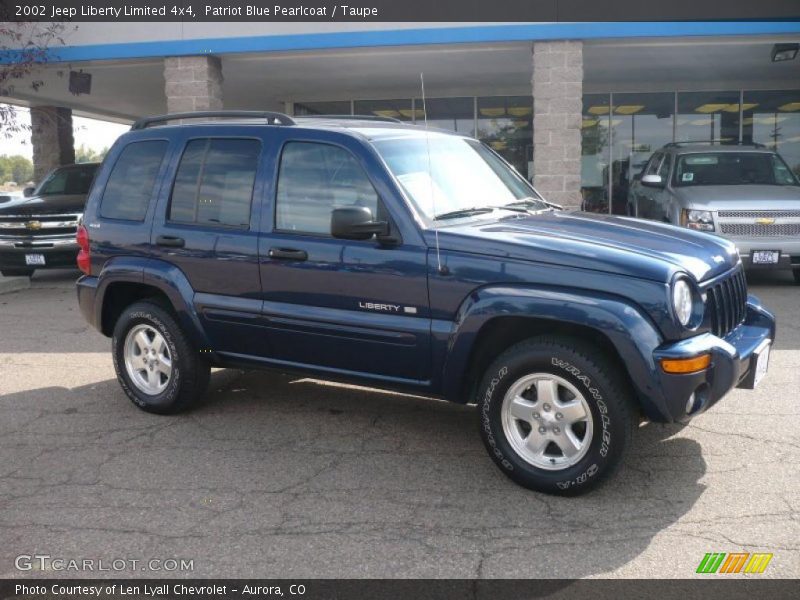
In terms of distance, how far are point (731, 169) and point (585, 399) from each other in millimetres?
8628

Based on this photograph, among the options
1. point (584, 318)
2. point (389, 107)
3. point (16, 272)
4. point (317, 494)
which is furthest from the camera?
point (389, 107)

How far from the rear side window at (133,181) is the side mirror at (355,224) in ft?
5.74

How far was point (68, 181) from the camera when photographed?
13.8 m

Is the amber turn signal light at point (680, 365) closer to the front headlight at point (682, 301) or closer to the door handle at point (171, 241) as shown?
the front headlight at point (682, 301)

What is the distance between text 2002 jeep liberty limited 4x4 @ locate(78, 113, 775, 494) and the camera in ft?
13.1

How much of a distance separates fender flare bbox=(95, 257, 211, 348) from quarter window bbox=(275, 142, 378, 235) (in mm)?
853

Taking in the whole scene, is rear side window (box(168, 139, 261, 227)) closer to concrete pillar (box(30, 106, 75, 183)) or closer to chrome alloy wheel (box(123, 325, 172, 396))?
chrome alloy wheel (box(123, 325, 172, 396))

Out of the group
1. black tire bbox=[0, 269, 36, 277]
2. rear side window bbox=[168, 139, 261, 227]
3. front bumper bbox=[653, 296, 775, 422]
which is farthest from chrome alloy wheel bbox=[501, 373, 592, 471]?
black tire bbox=[0, 269, 36, 277]

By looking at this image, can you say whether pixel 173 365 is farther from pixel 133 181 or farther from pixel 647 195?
pixel 647 195

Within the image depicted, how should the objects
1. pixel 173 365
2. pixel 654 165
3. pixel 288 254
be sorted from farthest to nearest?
1. pixel 654 165
2. pixel 173 365
3. pixel 288 254

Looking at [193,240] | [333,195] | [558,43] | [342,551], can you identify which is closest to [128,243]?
[193,240]

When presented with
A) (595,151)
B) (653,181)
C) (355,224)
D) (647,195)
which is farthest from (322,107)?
(355,224)

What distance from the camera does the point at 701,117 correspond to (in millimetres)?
18328

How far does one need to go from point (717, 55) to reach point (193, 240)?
11.6 meters
